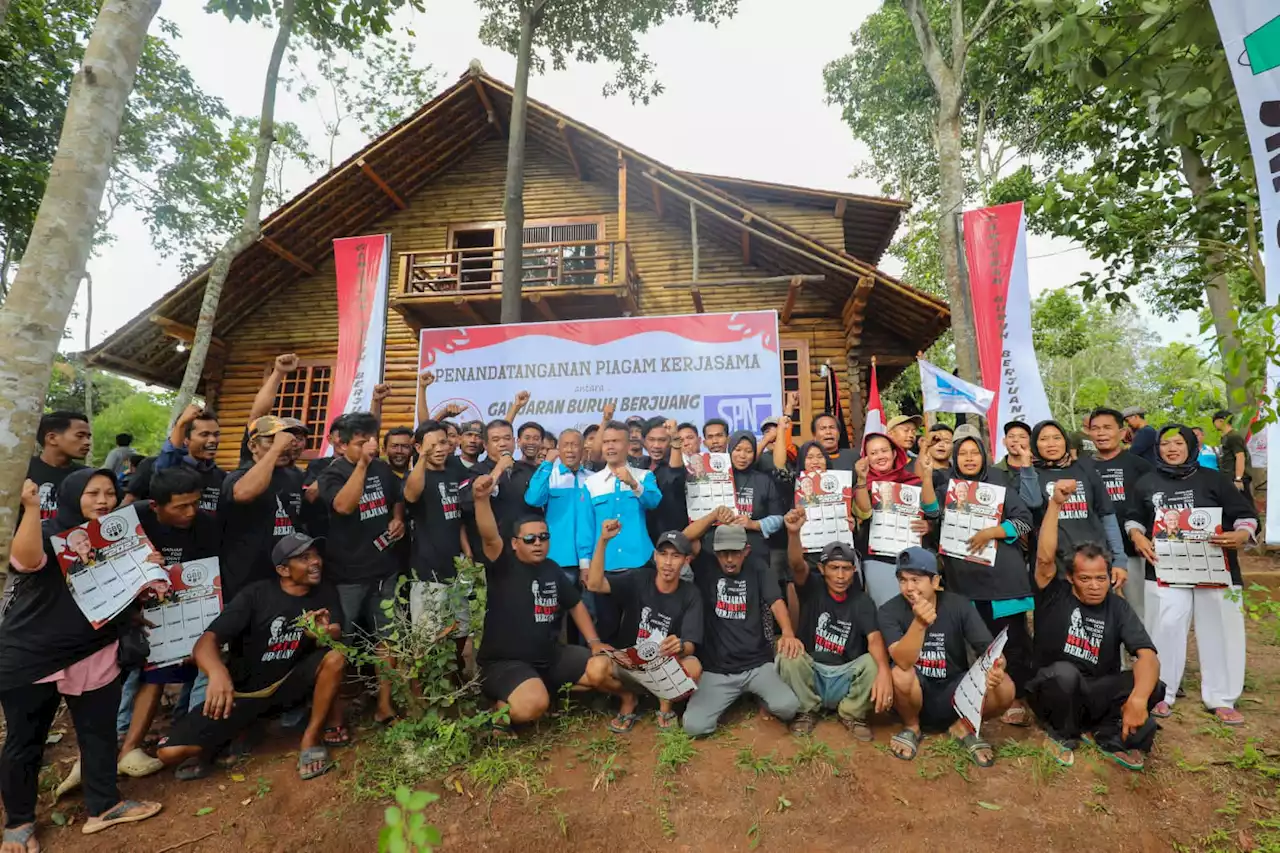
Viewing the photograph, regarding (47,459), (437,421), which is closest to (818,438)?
(437,421)

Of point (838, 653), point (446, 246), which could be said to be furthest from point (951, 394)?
point (446, 246)

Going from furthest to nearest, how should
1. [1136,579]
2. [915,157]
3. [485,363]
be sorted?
[915,157], [485,363], [1136,579]

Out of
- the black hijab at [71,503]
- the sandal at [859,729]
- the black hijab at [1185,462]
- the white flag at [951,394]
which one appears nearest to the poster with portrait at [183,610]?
the black hijab at [71,503]

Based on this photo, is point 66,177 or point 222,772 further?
point 222,772

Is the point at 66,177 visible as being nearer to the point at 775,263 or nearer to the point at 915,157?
the point at 775,263

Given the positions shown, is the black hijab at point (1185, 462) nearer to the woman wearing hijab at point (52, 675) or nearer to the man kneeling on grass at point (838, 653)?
the man kneeling on grass at point (838, 653)

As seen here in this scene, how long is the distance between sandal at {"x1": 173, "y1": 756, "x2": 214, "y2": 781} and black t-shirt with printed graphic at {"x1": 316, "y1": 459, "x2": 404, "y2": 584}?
126 centimetres

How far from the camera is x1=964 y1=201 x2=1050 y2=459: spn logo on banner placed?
288 inches

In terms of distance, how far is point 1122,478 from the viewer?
480 cm

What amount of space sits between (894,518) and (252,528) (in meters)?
4.56

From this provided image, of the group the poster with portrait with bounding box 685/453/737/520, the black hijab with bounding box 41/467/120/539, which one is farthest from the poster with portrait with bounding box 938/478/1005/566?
the black hijab with bounding box 41/467/120/539

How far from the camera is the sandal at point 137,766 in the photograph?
3.80 m

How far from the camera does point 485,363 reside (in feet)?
25.8

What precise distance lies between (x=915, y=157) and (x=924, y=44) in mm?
10407
